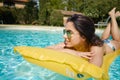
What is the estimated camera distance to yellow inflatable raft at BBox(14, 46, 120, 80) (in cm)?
300

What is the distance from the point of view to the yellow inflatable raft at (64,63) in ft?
9.83

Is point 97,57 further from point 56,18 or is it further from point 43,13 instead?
point 43,13

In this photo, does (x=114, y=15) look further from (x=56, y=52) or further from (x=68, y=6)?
(x=68, y=6)


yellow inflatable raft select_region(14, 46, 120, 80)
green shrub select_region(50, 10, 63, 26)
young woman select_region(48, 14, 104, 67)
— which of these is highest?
young woman select_region(48, 14, 104, 67)

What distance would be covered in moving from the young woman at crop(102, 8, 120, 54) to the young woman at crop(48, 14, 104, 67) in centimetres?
122

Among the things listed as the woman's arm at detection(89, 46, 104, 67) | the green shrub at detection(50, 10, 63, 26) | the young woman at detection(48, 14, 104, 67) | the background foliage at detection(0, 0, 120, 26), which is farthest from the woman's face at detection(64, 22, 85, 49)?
the green shrub at detection(50, 10, 63, 26)

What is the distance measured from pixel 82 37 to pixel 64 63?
1.38ft

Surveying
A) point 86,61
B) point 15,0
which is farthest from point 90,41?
point 15,0

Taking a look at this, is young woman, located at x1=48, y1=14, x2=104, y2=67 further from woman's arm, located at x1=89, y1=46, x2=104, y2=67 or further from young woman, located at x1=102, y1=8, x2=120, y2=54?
young woman, located at x1=102, y1=8, x2=120, y2=54

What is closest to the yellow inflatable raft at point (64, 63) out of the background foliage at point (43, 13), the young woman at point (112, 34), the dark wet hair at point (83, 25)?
the dark wet hair at point (83, 25)

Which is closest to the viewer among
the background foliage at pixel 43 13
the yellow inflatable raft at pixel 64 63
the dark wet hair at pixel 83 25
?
the yellow inflatable raft at pixel 64 63

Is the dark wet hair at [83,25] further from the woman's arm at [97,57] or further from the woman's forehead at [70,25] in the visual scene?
the woman's arm at [97,57]

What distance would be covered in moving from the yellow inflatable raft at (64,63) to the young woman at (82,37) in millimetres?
172

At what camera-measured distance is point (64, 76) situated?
333 centimetres
